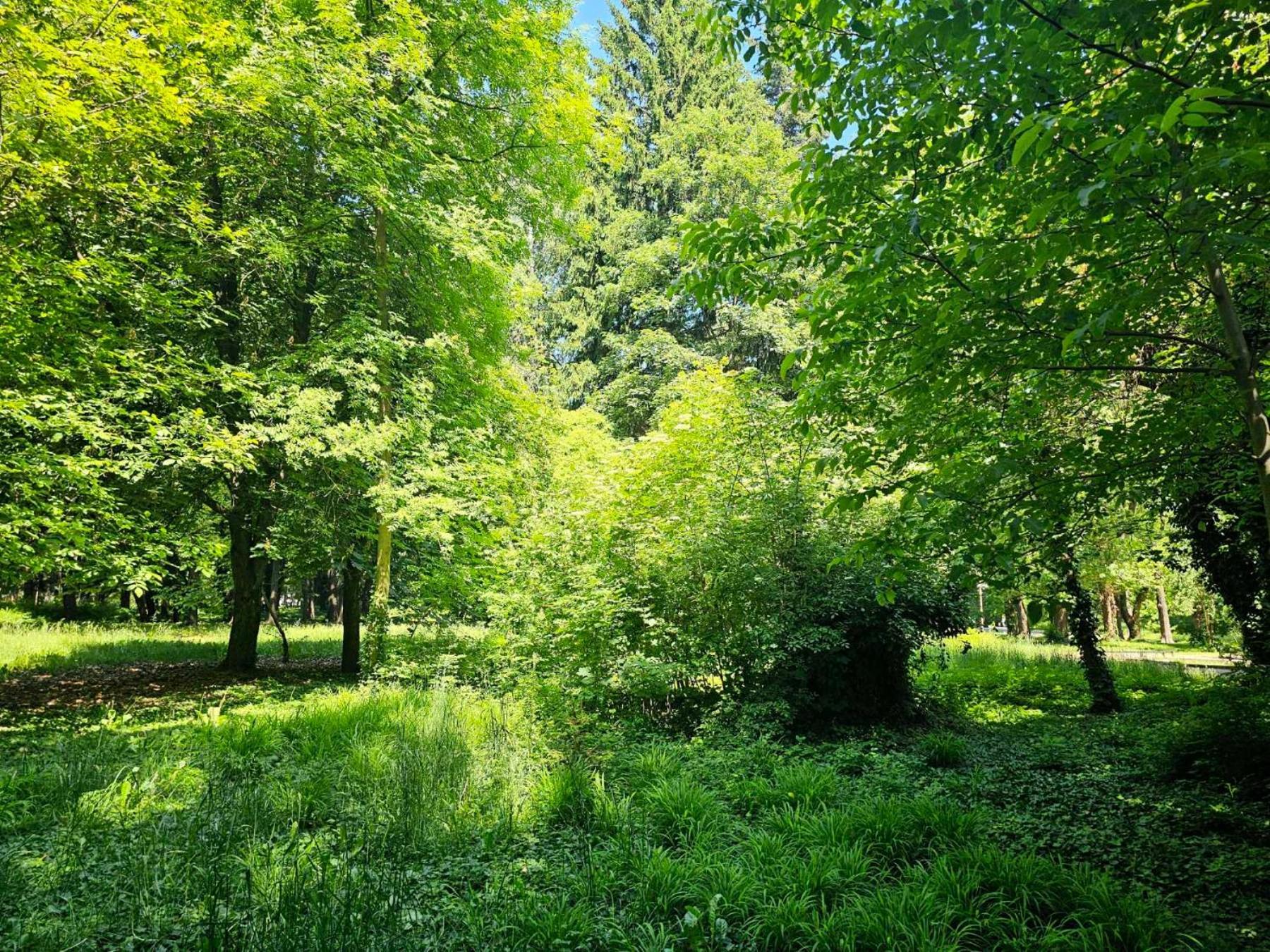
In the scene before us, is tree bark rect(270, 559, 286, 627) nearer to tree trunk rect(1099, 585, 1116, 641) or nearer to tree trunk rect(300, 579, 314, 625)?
tree trunk rect(300, 579, 314, 625)

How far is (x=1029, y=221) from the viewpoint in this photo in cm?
176

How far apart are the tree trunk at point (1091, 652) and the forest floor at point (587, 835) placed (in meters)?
1.83

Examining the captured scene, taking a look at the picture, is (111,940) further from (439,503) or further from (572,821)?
(439,503)

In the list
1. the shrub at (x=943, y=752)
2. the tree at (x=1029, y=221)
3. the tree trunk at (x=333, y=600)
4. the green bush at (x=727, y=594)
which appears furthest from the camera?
the tree trunk at (x=333, y=600)

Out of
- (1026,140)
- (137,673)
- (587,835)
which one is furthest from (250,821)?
(137,673)

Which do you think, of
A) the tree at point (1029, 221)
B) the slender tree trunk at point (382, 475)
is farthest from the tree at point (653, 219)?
the tree at point (1029, 221)

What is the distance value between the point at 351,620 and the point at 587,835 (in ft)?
29.3

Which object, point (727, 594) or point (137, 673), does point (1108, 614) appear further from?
point (137, 673)

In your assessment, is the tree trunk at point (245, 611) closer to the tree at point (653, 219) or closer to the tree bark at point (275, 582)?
the tree bark at point (275, 582)

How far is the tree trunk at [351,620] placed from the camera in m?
11.2

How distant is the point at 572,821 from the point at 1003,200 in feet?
14.9

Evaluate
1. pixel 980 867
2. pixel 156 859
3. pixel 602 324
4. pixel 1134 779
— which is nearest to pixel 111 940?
pixel 156 859

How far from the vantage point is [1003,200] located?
2965mm

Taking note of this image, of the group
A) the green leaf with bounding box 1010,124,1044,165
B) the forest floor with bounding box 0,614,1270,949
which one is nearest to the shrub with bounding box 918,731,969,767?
the forest floor with bounding box 0,614,1270,949
